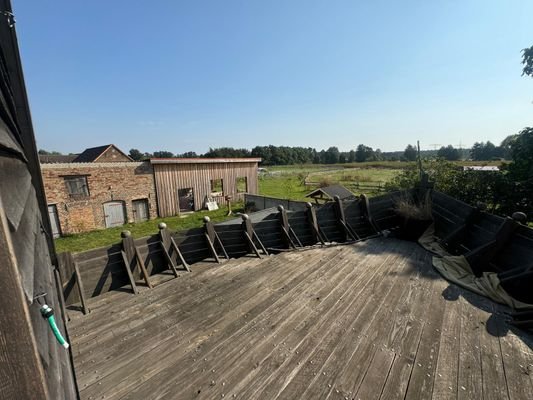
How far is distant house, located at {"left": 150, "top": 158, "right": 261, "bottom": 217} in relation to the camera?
14.8 m

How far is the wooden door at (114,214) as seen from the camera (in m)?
13.1

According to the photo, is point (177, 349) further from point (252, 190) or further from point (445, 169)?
point (252, 190)

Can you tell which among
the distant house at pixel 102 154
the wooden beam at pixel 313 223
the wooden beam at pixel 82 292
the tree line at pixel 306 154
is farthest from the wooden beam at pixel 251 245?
the tree line at pixel 306 154

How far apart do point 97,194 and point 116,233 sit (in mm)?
2401

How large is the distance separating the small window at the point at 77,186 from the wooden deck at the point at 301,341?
38.6 ft

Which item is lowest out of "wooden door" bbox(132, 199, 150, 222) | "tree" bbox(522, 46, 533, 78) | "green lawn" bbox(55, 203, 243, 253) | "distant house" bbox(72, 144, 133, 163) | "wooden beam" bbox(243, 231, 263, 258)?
"green lawn" bbox(55, 203, 243, 253)

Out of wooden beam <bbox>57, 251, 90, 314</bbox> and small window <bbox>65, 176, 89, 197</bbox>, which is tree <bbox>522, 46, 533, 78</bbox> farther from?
small window <bbox>65, 176, 89, 197</bbox>

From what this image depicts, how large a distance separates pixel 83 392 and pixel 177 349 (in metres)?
0.70

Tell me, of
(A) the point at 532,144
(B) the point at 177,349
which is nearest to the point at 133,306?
(B) the point at 177,349

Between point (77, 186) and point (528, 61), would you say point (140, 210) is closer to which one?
point (77, 186)

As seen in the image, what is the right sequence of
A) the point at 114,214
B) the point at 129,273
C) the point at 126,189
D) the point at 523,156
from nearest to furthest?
the point at 129,273 < the point at 523,156 < the point at 114,214 < the point at 126,189

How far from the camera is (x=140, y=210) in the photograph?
14.2 metres

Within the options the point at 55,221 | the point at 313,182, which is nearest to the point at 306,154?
the point at 313,182

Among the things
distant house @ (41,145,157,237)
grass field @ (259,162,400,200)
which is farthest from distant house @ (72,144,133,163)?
grass field @ (259,162,400,200)
